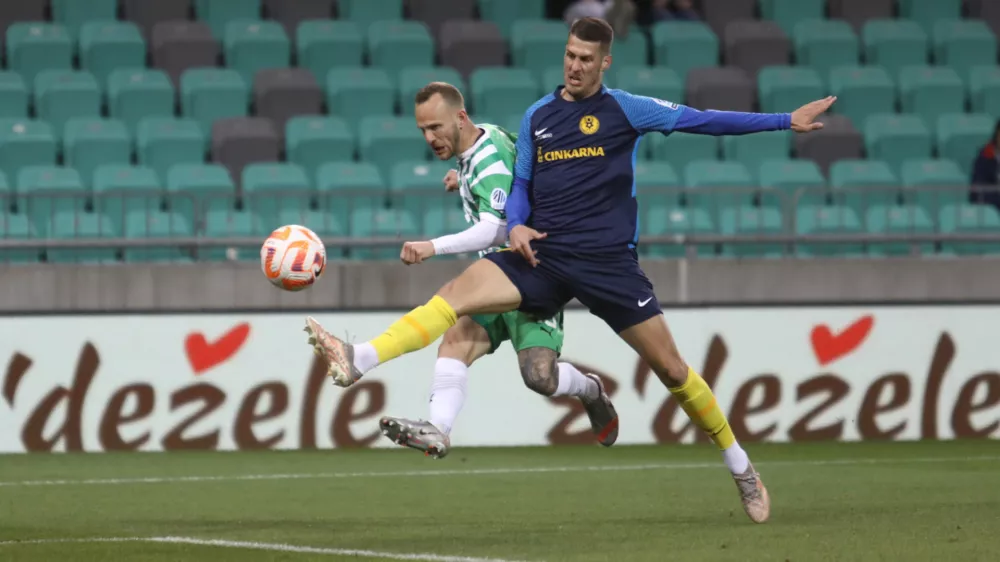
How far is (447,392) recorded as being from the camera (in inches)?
301

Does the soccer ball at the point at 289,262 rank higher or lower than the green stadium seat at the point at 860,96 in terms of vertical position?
lower

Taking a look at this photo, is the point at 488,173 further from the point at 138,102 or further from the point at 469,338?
the point at 138,102

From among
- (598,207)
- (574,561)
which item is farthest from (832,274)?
(574,561)

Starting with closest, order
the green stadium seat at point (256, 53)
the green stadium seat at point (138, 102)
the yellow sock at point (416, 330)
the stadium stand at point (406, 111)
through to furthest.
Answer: the yellow sock at point (416, 330)
the stadium stand at point (406, 111)
the green stadium seat at point (138, 102)
the green stadium seat at point (256, 53)

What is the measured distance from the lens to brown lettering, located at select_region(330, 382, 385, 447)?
1295 cm

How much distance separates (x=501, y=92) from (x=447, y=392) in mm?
8689

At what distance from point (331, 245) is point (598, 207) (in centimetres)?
578

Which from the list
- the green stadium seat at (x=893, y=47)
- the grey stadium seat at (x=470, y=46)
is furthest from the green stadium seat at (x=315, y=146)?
the green stadium seat at (x=893, y=47)

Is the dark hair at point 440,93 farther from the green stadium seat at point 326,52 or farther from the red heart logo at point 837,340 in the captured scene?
the green stadium seat at point 326,52

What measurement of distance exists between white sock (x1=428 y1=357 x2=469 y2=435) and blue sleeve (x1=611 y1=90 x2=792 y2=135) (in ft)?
4.50

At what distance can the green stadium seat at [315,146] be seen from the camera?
50.5 feet

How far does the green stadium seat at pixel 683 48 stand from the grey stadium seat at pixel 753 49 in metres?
0.21

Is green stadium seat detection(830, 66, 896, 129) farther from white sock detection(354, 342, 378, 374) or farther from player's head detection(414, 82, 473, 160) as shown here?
white sock detection(354, 342, 378, 374)

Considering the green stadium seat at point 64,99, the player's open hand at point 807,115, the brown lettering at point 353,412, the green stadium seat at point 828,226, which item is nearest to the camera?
the player's open hand at point 807,115
